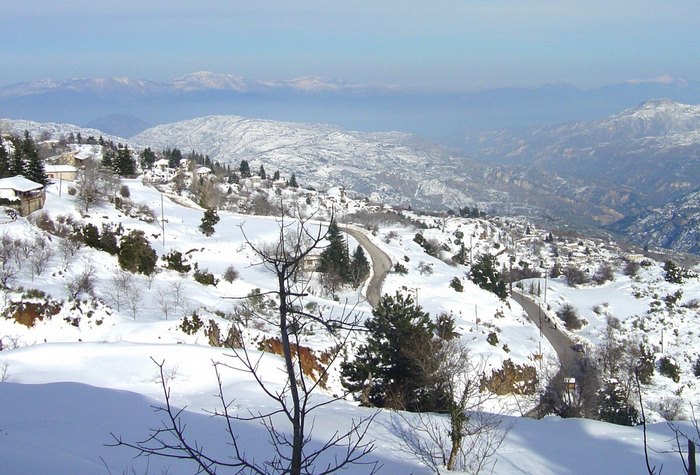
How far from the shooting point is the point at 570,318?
31906 mm

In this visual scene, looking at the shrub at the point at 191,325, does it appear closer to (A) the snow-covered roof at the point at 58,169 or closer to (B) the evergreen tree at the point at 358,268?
(B) the evergreen tree at the point at 358,268

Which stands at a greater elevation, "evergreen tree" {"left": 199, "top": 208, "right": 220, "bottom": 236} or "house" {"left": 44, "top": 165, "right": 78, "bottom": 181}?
"house" {"left": 44, "top": 165, "right": 78, "bottom": 181}

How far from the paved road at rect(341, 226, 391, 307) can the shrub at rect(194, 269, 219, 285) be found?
21.7 feet

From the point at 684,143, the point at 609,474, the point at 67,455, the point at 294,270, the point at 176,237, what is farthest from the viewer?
the point at 684,143

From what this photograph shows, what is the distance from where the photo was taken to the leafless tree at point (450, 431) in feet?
23.7

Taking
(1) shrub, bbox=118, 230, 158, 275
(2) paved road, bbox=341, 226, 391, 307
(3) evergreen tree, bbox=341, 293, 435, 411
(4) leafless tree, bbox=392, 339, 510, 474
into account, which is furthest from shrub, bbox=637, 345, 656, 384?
(1) shrub, bbox=118, 230, 158, 275

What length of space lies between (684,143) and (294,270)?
9446 inches

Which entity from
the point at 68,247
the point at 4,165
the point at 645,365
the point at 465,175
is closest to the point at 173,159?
the point at 4,165

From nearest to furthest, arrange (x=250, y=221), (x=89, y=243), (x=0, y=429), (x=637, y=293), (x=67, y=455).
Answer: (x=67, y=455) → (x=0, y=429) → (x=89, y=243) → (x=250, y=221) → (x=637, y=293)

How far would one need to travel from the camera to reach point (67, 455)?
4672 mm

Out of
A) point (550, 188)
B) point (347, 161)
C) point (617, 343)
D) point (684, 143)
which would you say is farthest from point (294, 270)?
point (684, 143)

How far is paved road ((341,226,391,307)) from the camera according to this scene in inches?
981

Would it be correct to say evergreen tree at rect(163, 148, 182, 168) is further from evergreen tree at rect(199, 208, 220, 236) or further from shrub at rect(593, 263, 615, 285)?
shrub at rect(593, 263, 615, 285)

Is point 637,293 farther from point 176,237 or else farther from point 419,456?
point 419,456
